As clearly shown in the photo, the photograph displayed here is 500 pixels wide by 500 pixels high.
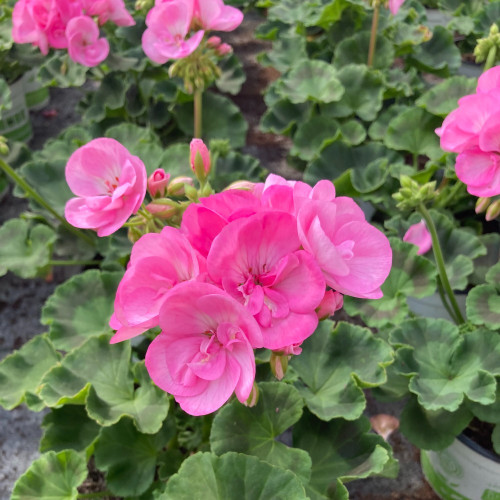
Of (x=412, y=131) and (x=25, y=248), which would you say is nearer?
(x=25, y=248)

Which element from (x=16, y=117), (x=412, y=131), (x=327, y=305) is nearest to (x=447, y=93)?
(x=412, y=131)

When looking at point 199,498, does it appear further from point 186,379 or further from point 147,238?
point 147,238

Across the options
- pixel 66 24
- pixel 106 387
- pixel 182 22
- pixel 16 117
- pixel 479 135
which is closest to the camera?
pixel 479 135

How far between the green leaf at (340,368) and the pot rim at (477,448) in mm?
244

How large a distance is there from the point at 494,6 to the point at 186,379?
1952mm

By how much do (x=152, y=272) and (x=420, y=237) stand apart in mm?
882

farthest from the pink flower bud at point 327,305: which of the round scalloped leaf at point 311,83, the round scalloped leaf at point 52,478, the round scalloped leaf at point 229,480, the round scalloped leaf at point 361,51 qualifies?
the round scalloped leaf at point 361,51

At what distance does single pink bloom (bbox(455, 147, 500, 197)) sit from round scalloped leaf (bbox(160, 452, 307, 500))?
53 cm

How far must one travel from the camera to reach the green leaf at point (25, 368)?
3.96 feet

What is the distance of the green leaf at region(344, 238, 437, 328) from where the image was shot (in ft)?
4.15

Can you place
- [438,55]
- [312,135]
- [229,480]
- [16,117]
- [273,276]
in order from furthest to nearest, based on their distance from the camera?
[16,117] < [438,55] < [312,135] < [229,480] < [273,276]

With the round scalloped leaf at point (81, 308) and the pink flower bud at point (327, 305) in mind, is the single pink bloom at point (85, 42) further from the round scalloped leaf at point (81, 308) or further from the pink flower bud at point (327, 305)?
the pink flower bud at point (327, 305)

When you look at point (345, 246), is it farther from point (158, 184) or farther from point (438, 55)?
point (438, 55)

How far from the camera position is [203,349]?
2.23 feet
